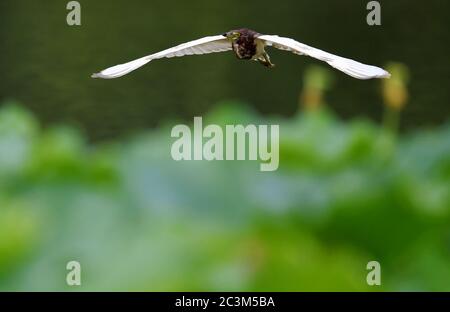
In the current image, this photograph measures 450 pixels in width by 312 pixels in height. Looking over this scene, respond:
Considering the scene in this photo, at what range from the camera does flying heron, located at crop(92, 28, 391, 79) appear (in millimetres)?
1540

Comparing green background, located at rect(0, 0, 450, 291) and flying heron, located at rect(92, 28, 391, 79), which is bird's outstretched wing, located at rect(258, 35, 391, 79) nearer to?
flying heron, located at rect(92, 28, 391, 79)

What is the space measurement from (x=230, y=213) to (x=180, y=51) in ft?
1.14

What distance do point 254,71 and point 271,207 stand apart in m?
2.92

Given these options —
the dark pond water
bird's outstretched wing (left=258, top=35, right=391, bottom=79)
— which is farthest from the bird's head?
the dark pond water

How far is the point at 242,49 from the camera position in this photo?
178 cm

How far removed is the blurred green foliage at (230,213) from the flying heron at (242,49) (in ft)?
0.88

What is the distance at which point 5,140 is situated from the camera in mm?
2148

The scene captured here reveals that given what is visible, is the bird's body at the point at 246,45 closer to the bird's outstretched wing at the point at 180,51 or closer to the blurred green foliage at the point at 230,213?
the bird's outstretched wing at the point at 180,51

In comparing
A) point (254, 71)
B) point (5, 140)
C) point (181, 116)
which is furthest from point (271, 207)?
point (254, 71)

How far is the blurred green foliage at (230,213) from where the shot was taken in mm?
1611

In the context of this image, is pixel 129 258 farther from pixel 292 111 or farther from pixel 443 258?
pixel 292 111

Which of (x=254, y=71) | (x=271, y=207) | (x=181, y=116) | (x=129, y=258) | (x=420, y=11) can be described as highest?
(x=420, y=11)

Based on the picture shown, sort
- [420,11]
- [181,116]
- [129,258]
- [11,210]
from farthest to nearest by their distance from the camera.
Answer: [420,11] < [181,116] < [11,210] < [129,258]

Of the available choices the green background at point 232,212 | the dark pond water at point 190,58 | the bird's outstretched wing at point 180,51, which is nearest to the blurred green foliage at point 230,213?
the green background at point 232,212
